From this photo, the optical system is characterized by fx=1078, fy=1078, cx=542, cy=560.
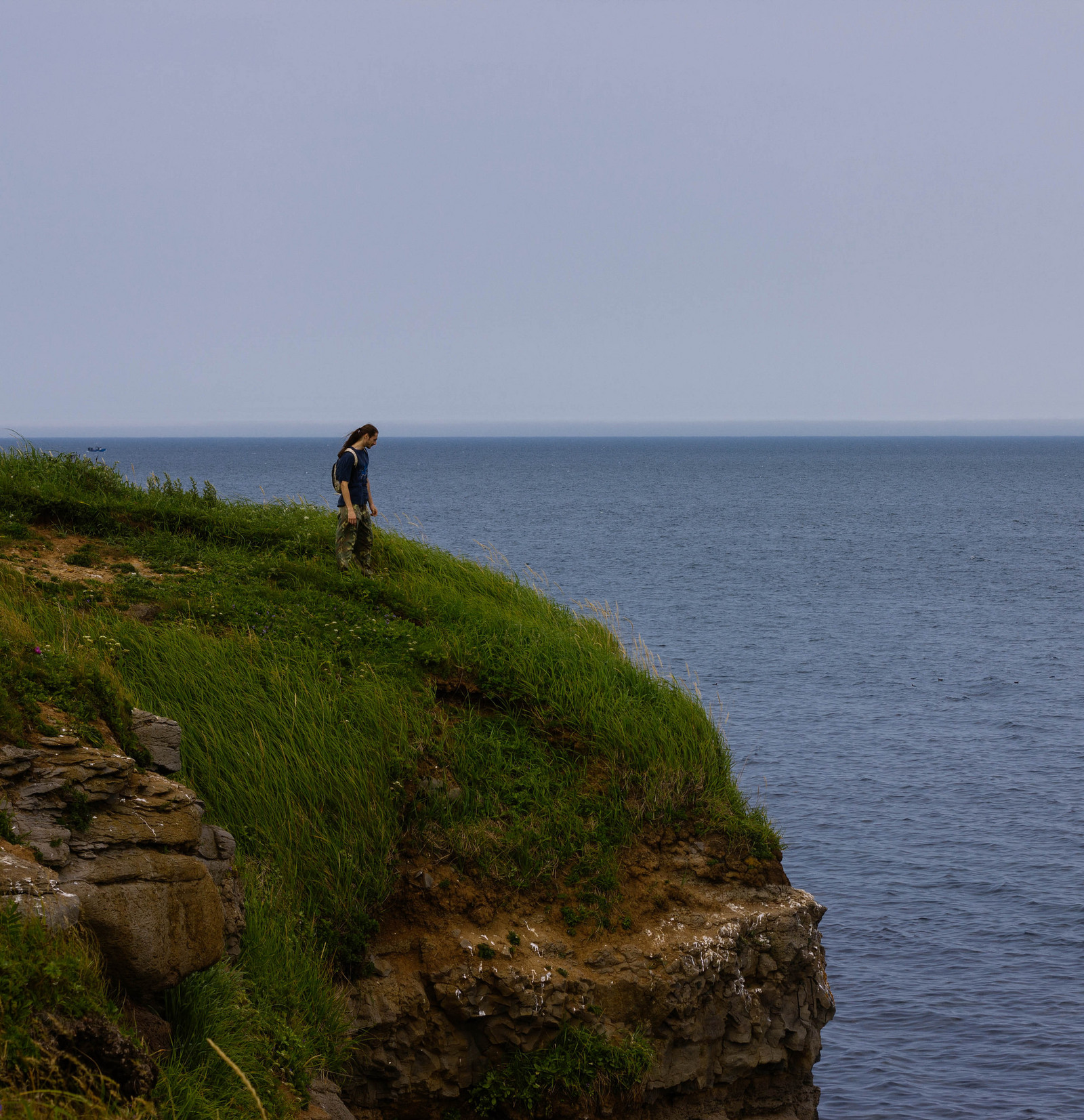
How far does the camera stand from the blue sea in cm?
1437

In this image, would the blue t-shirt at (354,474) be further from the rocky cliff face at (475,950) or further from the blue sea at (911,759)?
the rocky cliff face at (475,950)

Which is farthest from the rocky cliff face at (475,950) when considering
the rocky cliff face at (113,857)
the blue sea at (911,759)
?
the blue sea at (911,759)

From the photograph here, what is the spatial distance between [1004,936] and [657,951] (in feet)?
31.2

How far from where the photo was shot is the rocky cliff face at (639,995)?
954 cm

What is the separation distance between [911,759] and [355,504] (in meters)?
16.2

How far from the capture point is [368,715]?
429 inches

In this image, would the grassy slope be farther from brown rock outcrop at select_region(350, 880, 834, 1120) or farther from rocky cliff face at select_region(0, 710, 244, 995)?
rocky cliff face at select_region(0, 710, 244, 995)

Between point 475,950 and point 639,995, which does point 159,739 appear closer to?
point 475,950

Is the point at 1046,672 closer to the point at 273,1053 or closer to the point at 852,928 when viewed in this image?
the point at 852,928

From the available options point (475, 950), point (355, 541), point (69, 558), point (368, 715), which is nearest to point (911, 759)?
point (355, 541)

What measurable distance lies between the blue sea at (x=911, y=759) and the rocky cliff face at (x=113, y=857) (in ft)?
30.3

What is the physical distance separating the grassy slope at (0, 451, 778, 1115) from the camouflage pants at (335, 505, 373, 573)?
15.5 inches

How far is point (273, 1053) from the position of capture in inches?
291

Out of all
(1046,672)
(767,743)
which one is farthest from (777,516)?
(767,743)
